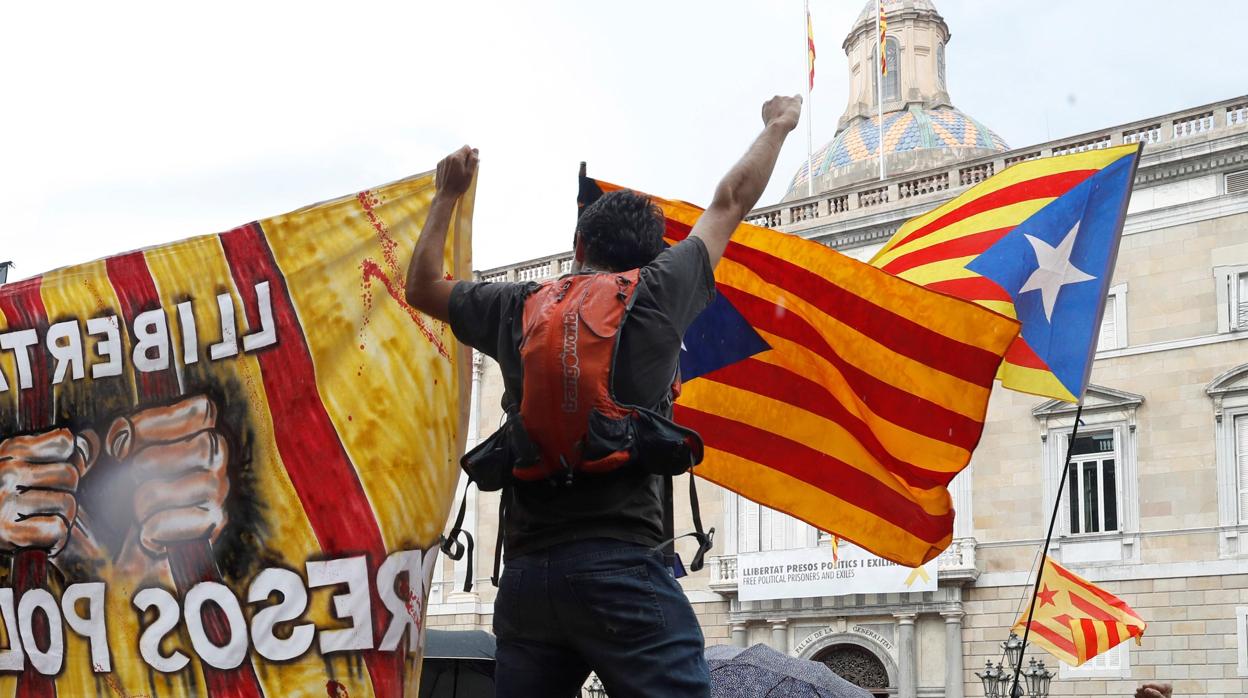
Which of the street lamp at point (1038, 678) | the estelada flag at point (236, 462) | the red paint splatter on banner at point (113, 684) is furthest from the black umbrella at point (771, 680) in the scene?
the street lamp at point (1038, 678)

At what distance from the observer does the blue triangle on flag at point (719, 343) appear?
6285mm

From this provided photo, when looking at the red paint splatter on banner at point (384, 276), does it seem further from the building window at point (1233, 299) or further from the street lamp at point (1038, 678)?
the building window at point (1233, 299)

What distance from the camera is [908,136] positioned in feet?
149

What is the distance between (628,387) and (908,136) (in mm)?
44170

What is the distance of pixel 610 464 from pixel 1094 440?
2285 cm

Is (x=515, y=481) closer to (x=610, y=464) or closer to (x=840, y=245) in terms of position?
(x=610, y=464)

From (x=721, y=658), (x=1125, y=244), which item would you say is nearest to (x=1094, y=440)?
(x=1125, y=244)

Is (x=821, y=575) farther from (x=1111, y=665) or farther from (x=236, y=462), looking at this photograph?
(x=236, y=462)

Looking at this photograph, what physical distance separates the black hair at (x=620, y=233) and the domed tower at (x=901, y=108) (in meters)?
42.3

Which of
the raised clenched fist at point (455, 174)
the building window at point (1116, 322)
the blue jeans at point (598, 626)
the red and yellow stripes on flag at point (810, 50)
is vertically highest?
the red and yellow stripes on flag at point (810, 50)

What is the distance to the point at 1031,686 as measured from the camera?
66.6 ft

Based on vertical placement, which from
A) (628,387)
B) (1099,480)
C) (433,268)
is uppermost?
(1099,480)

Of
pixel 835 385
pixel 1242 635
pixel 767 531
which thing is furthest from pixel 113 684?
pixel 767 531

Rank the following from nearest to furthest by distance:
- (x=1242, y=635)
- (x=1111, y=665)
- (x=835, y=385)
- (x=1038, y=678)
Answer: (x=835, y=385), (x=1038, y=678), (x=1242, y=635), (x=1111, y=665)
